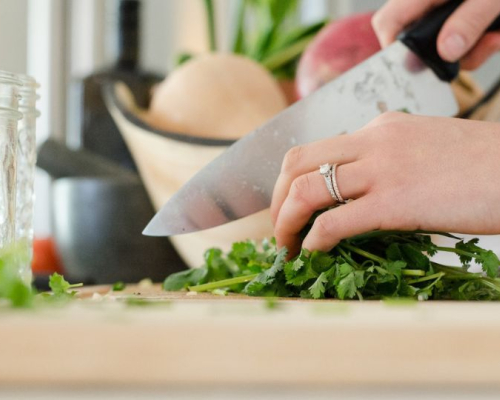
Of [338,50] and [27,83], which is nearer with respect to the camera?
[27,83]

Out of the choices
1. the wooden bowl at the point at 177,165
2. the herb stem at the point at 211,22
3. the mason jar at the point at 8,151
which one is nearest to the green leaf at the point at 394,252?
the mason jar at the point at 8,151

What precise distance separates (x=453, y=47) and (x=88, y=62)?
1.55 m

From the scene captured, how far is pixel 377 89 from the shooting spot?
1000 mm

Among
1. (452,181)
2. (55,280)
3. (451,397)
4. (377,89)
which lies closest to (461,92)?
(377,89)

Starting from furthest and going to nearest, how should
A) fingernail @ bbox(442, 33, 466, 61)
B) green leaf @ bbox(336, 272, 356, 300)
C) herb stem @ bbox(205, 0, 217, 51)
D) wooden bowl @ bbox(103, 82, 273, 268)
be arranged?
herb stem @ bbox(205, 0, 217, 51) → wooden bowl @ bbox(103, 82, 273, 268) → fingernail @ bbox(442, 33, 466, 61) → green leaf @ bbox(336, 272, 356, 300)

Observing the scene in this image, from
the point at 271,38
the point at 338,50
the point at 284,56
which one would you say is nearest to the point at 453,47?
the point at 338,50

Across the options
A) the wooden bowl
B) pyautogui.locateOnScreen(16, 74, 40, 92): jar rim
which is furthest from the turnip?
pyautogui.locateOnScreen(16, 74, 40, 92): jar rim

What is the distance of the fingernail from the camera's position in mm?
1004

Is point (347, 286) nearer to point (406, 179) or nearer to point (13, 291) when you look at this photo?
point (406, 179)

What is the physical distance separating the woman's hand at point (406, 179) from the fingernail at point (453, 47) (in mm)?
294

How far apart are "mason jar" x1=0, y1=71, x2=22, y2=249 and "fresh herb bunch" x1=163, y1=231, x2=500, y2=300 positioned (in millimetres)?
192

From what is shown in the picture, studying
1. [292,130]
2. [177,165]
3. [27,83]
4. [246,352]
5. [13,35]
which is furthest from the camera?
[13,35]

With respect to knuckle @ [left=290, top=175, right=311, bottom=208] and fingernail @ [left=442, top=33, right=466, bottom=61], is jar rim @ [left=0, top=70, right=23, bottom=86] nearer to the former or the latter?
knuckle @ [left=290, top=175, right=311, bottom=208]

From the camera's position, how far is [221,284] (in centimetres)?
79
